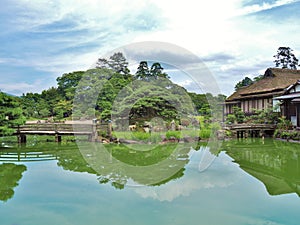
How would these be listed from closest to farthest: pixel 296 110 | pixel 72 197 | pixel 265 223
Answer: pixel 265 223 → pixel 72 197 → pixel 296 110

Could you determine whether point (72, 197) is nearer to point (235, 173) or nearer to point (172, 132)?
point (235, 173)

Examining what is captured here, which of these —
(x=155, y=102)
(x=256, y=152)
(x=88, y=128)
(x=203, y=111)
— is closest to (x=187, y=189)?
(x=256, y=152)

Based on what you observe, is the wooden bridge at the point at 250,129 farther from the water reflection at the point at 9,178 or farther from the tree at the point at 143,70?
the water reflection at the point at 9,178

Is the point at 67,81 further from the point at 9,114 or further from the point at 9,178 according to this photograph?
the point at 9,178

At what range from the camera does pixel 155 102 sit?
13.8m

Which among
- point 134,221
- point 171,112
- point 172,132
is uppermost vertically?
point 171,112

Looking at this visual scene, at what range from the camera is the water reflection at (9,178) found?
610 centimetres

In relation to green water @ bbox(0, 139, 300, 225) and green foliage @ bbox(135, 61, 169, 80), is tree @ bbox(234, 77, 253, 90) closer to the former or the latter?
green foliage @ bbox(135, 61, 169, 80)

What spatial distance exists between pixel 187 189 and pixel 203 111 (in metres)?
13.8

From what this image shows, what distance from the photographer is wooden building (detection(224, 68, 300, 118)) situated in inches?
700

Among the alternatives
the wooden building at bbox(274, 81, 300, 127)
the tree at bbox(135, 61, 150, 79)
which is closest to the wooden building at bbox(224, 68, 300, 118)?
the wooden building at bbox(274, 81, 300, 127)

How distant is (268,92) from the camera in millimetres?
18750

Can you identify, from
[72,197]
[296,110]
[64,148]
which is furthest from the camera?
[296,110]

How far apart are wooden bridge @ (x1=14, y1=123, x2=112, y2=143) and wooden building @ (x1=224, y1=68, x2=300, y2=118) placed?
31.4 ft
